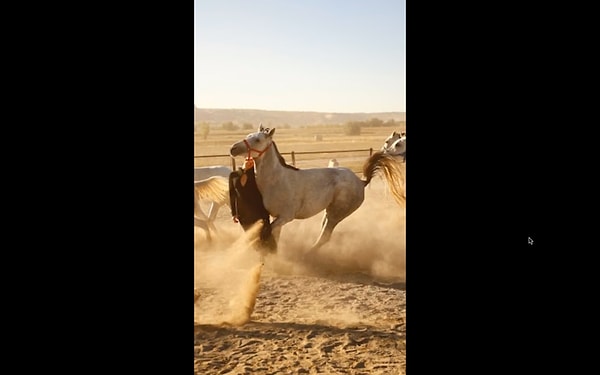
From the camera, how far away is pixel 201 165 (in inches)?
154

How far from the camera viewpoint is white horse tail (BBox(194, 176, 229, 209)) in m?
3.80

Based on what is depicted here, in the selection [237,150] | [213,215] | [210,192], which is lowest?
[213,215]

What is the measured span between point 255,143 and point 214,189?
0.44m

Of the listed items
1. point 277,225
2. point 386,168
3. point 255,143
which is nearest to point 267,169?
point 255,143

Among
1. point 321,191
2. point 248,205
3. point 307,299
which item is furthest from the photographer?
point 321,191

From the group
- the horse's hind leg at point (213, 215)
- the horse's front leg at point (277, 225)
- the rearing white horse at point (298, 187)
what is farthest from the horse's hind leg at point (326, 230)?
the horse's hind leg at point (213, 215)

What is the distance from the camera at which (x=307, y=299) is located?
362cm

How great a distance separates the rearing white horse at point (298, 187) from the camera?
12.1ft

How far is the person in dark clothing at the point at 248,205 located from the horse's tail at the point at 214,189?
71mm

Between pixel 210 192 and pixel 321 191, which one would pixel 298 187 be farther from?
pixel 210 192

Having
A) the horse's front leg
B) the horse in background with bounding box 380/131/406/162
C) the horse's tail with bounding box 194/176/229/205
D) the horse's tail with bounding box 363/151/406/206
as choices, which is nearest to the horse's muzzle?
the horse's tail with bounding box 194/176/229/205

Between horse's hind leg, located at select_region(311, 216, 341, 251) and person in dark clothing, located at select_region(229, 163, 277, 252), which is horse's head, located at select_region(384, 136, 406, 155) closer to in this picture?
horse's hind leg, located at select_region(311, 216, 341, 251)
